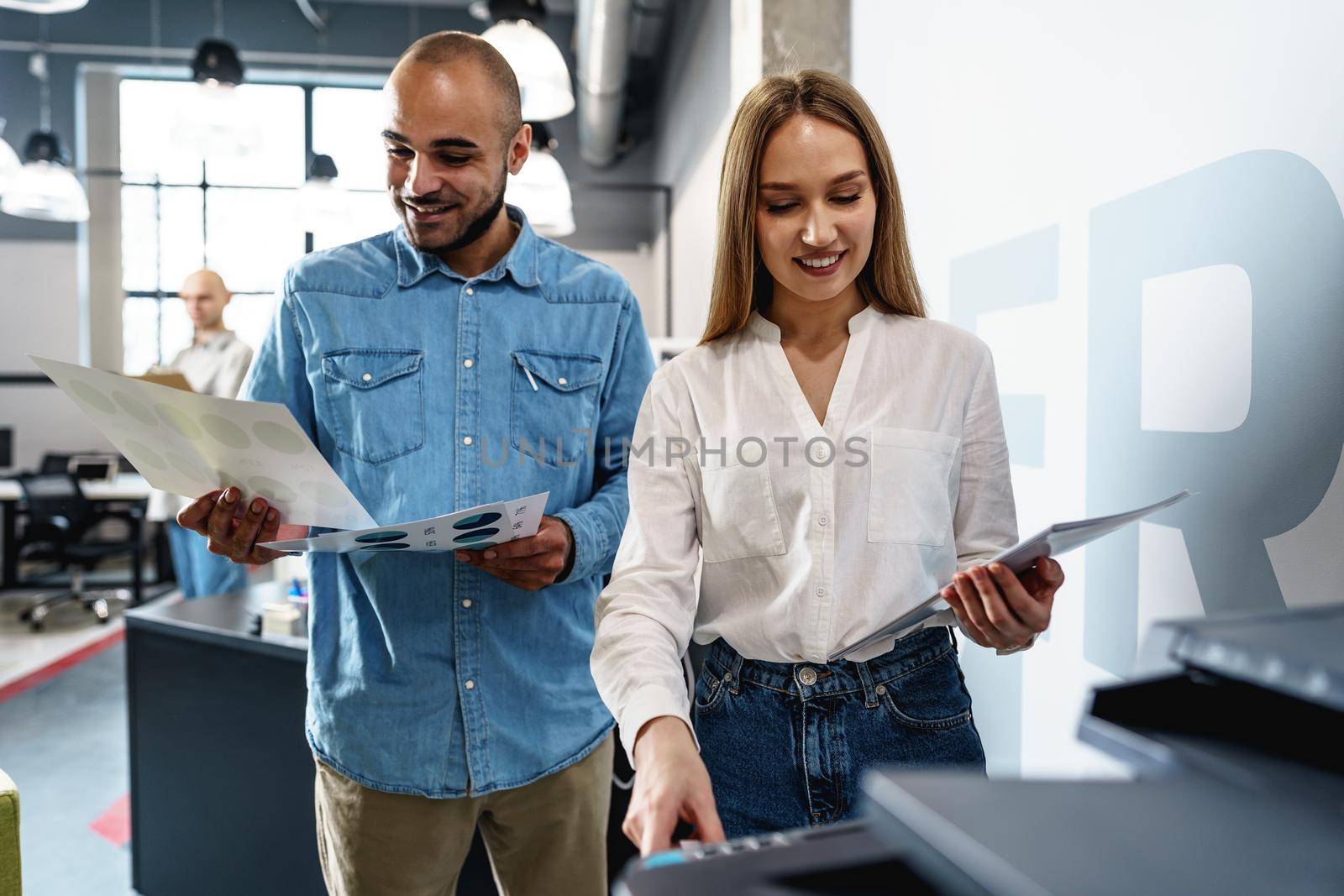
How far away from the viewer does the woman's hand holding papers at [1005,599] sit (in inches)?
33.2

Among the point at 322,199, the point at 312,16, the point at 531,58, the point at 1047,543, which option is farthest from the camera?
the point at 312,16

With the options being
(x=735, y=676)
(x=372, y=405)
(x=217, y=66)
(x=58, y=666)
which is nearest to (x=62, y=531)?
(x=58, y=666)

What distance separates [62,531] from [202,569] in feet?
7.43

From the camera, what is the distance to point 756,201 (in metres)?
1.07

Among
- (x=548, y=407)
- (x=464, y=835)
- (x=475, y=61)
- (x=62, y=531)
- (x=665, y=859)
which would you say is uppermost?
(x=475, y=61)

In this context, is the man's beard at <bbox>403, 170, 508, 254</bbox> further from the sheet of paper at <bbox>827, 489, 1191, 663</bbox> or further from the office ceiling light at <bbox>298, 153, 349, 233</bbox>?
the office ceiling light at <bbox>298, 153, 349, 233</bbox>

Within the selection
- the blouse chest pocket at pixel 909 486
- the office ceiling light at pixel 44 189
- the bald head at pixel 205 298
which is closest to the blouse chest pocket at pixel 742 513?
the blouse chest pocket at pixel 909 486

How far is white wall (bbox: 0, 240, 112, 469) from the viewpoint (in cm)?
809

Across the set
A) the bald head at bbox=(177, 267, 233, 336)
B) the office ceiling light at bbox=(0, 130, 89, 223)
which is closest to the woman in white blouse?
the bald head at bbox=(177, 267, 233, 336)

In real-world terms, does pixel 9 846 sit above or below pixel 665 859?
below

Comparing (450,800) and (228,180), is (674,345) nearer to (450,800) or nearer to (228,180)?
(450,800)

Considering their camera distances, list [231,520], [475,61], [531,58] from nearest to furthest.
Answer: [231,520]
[475,61]
[531,58]

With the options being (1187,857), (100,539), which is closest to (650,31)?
(100,539)

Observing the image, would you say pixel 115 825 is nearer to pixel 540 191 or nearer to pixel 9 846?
pixel 9 846
